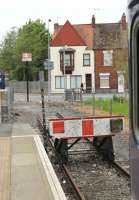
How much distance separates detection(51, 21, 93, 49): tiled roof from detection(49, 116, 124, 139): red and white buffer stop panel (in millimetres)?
67968

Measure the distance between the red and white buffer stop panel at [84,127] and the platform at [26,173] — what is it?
0.67 meters

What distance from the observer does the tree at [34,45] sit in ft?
323

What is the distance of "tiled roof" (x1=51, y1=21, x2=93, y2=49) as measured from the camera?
8238cm

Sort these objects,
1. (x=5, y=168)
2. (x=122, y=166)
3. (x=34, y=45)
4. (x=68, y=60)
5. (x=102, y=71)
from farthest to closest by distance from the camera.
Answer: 1. (x=34, y=45)
2. (x=68, y=60)
3. (x=102, y=71)
4. (x=122, y=166)
5. (x=5, y=168)

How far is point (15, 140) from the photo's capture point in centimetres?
1830

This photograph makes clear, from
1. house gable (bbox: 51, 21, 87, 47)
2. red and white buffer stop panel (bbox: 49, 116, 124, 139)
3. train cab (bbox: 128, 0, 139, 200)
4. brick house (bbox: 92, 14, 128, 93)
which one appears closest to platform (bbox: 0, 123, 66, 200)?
red and white buffer stop panel (bbox: 49, 116, 124, 139)

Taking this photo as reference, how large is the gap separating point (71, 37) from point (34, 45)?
17.0m

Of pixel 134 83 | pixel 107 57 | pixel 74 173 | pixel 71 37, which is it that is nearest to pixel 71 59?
pixel 71 37

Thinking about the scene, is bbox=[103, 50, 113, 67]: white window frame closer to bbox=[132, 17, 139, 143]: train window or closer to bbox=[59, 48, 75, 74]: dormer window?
bbox=[59, 48, 75, 74]: dormer window

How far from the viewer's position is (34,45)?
99062 millimetres

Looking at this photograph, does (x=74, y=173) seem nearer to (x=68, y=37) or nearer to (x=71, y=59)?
(x=71, y=59)

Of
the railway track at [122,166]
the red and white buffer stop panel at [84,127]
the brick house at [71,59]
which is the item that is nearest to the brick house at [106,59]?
the brick house at [71,59]

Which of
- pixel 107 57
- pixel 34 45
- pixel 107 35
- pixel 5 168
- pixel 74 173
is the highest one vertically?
pixel 107 35

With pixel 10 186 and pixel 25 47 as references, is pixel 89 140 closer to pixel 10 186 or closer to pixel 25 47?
pixel 10 186
